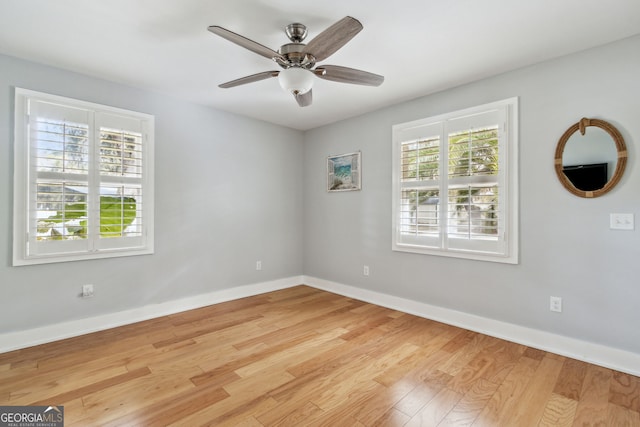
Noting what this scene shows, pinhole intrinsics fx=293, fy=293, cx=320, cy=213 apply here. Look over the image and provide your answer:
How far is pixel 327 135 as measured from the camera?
4445 millimetres

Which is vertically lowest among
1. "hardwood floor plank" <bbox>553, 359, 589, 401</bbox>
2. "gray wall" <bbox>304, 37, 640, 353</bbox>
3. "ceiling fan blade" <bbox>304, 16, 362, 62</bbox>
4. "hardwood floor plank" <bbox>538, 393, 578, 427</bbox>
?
"hardwood floor plank" <bbox>538, 393, 578, 427</bbox>

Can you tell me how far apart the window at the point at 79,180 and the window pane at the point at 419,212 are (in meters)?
2.89

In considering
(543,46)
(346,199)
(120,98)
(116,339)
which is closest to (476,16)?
(543,46)

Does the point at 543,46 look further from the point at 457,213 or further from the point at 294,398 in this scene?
the point at 294,398

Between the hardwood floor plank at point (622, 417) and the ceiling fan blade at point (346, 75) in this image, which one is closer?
the hardwood floor plank at point (622, 417)

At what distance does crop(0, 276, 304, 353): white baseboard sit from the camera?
2518 millimetres

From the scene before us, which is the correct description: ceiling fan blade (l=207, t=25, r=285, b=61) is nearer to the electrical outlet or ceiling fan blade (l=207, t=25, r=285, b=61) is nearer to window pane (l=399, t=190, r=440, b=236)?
window pane (l=399, t=190, r=440, b=236)

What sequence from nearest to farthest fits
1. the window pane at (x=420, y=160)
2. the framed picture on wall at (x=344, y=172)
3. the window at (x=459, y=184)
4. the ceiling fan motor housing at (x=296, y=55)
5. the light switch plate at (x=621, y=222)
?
1. the ceiling fan motor housing at (x=296, y=55)
2. the light switch plate at (x=621, y=222)
3. the window at (x=459, y=184)
4. the window pane at (x=420, y=160)
5. the framed picture on wall at (x=344, y=172)

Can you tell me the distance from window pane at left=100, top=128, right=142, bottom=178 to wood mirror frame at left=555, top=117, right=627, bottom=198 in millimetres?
4010

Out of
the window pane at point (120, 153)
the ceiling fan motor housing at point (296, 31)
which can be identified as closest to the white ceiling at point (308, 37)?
the ceiling fan motor housing at point (296, 31)

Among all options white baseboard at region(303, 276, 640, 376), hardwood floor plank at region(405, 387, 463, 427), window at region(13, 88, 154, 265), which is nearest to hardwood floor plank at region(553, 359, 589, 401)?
white baseboard at region(303, 276, 640, 376)

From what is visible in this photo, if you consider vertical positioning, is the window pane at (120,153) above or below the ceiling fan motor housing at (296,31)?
below

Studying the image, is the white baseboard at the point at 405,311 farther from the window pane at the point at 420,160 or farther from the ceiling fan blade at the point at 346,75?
the ceiling fan blade at the point at 346,75

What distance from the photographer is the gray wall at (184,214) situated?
2537mm
